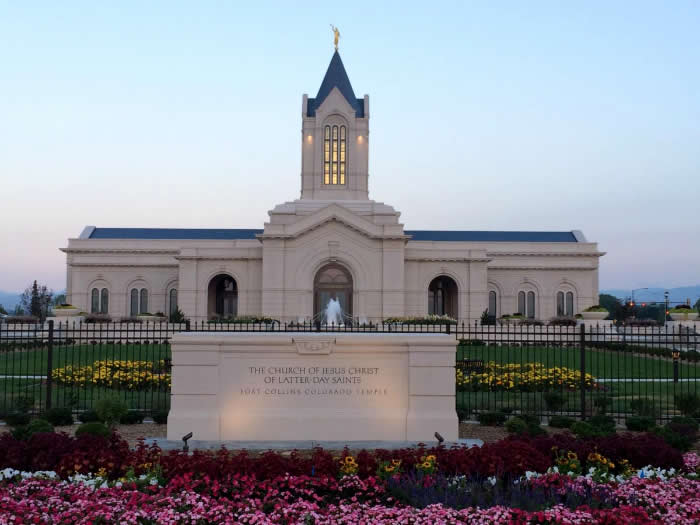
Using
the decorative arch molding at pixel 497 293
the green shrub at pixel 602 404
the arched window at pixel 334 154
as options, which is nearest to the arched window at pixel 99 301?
the arched window at pixel 334 154

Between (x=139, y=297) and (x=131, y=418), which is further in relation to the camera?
(x=139, y=297)

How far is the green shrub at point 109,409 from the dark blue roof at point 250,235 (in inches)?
1553

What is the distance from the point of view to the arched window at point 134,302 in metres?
49.7

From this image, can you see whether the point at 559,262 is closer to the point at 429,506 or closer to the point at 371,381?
the point at 371,381

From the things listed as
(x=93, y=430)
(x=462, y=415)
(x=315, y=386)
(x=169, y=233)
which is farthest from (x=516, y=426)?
(x=169, y=233)

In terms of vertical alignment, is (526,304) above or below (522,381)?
above

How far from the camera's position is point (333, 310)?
45.1 metres

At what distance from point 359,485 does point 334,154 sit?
1615 inches

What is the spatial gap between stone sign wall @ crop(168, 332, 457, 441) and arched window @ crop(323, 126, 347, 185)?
36355mm

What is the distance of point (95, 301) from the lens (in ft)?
163

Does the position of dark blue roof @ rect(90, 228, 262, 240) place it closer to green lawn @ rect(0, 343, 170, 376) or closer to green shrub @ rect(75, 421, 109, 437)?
green lawn @ rect(0, 343, 170, 376)

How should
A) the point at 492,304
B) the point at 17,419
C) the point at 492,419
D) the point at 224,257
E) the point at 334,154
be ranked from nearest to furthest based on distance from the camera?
the point at 17,419, the point at 492,419, the point at 224,257, the point at 334,154, the point at 492,304

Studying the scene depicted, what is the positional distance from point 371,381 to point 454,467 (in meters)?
3.47

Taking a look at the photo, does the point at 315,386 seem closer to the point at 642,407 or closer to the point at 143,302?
the point at 642,407
